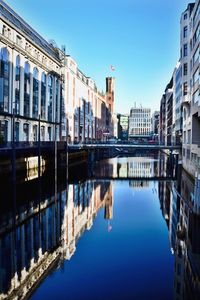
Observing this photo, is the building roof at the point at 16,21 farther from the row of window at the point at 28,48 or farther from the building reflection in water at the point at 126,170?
the building reflection in water at the point at 126,170

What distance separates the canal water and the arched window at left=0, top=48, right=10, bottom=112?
15581 mm

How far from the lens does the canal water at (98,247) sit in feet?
44.2

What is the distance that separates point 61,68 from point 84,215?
5283 centimetres

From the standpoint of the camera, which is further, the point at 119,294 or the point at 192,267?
the point at 192,267

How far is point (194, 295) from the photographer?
12.7 m

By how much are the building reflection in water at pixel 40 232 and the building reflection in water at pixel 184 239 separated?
5761 millimetres

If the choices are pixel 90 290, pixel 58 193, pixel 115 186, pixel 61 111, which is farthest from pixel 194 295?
pixel 61 111

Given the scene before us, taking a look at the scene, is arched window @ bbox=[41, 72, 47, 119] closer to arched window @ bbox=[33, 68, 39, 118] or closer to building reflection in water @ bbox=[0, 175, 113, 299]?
arched window @ bbox=[33, 68, 39, 118]

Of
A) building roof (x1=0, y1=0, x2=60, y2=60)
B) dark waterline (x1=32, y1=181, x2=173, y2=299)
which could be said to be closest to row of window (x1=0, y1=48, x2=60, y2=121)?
building roof (x1=0, y1=0, x2=60, y2=60)

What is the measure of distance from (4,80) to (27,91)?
29.1ft

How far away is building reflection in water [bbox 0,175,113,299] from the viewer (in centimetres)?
1452

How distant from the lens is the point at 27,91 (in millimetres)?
51844

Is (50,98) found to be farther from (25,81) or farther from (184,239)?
(184,239)

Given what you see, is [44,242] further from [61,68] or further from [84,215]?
[61,68]
